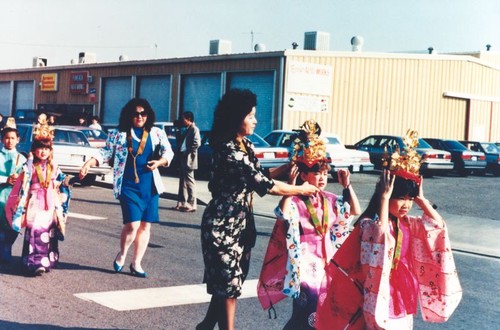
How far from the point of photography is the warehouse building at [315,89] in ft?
93.4

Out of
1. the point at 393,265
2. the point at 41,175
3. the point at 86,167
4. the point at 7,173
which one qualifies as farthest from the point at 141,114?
the point at 393,265

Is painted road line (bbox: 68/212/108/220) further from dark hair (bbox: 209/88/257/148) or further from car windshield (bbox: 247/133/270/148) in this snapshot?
car windshield (bbox: 247/133/270/148)

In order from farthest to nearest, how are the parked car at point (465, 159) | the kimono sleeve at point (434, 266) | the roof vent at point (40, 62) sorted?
1. the roof vent at point (40, 62)
2. the parked car at point (465, 159)
3. the kimono sleeve at point (434, 266)

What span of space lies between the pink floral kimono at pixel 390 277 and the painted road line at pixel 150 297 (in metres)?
2.20

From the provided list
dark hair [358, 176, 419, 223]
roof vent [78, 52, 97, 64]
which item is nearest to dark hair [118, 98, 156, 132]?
dark hair [358, 176, 419, 223]

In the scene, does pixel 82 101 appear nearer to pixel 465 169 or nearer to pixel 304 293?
pixel 465 169

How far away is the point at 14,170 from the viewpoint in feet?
25.5

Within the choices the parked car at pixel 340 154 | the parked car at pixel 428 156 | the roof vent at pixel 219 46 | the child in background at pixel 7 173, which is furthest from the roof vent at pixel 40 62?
the child in background at pixel 7 173

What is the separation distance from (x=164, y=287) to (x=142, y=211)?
79 cm

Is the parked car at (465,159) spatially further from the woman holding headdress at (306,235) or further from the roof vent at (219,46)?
the woman holding headdress at (306,235)

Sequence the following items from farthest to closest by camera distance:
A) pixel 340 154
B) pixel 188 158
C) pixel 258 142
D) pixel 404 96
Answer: pixel 404 96
pixel 340 154
pixel 258 142
pixel 188 158

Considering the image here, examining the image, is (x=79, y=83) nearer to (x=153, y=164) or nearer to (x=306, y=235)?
(x=153, y=164)

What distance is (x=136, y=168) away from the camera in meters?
7.37

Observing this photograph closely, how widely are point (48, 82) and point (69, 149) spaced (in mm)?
24247
